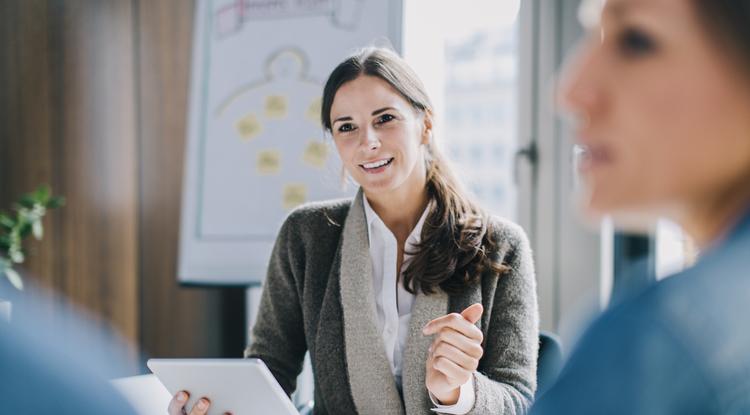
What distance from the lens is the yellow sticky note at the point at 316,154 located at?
2.16 metres

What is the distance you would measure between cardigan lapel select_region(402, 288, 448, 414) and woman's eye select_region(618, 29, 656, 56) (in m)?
1.08

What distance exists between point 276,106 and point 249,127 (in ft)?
0.41

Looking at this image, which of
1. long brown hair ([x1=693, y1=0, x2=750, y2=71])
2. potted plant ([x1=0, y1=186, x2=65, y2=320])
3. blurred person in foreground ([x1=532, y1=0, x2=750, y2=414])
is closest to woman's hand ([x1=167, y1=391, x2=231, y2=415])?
A: blurred person in foreground ([x1=532, y1=0, x2=750, y2=414])

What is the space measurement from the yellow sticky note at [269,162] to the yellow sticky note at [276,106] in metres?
0.12

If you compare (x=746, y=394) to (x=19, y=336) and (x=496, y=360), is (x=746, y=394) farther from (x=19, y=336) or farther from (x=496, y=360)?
(x=496, y=360)

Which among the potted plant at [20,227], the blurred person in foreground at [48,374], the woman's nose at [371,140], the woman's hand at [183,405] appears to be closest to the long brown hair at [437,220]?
the woman's nose at [371,140]

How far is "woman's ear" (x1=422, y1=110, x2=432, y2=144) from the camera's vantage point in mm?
1526

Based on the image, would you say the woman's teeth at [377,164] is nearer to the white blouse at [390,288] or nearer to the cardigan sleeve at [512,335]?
the white blouse at [390,288]

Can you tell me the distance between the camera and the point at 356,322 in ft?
4.70

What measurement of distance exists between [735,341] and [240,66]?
2184 mm

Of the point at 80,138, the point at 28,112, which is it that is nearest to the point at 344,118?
the point at 80,138

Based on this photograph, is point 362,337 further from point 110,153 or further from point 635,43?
point 110,153

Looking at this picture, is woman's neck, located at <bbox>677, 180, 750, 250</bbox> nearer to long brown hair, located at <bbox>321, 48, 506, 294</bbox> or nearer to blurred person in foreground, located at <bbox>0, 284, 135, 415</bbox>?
blurred person in foreground, located at <bbox>0, 284, 135, 415</bbox>

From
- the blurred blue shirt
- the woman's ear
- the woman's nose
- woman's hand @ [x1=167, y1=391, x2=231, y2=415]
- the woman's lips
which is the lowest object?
woman's hand @ [x1=167, y1=391, x2=231, y2=415]
